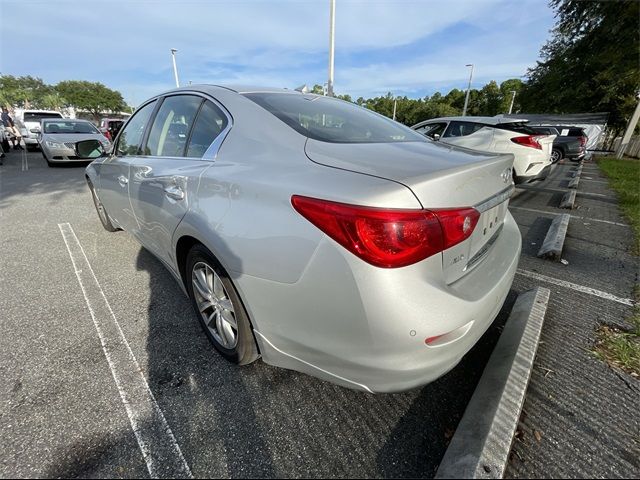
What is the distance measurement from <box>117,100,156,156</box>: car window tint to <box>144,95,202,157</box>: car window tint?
0.80ft

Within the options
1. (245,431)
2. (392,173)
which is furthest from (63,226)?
(392,173)

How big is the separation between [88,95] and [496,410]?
82.6m

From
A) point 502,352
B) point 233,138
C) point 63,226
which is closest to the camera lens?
point 233,138

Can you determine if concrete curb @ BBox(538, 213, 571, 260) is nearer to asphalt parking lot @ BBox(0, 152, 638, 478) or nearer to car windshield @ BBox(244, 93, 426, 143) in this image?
asphalt parking lot @ BBox(0, 152, 638, 478)

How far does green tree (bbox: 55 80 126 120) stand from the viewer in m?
62.8

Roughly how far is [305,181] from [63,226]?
15.6 ft

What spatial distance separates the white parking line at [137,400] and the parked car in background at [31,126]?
46.0 feet

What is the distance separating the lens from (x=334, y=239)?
1.19 metres

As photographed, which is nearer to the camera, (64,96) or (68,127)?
(68,127)

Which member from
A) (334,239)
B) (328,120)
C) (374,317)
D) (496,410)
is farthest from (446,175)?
(496,410)

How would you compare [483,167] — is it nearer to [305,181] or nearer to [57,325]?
[305,181]

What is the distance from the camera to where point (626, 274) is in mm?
3102

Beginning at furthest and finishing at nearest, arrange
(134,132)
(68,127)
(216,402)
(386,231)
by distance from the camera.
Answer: (68,127)
(134,132)
(216,402)
(386,231)

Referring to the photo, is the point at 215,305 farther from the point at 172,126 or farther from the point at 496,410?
the point at 496,410
